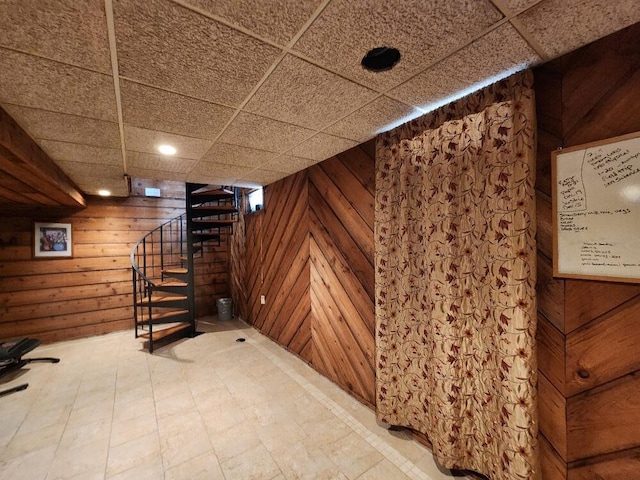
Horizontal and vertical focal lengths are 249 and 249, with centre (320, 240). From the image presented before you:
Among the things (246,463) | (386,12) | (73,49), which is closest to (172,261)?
(246,463)

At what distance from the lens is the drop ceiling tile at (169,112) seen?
4.58ft

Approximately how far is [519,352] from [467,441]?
0.74 m

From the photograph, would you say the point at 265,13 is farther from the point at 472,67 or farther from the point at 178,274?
the point at 178,274

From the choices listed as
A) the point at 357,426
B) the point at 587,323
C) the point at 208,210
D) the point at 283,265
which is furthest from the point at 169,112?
the point at 208,210

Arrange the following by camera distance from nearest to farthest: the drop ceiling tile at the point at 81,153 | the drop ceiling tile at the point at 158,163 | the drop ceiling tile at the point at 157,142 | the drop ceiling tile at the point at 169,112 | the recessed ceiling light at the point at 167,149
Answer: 1. the drop ceiling tile at the point at 169,112
2. the drop ceiling tile at the point at 157,142
3. the drop ceiling tile at the point at 81,153
4. the recessed ceiling light at the point at 167,149
5. the drop ceiling tile at the point at 158,163

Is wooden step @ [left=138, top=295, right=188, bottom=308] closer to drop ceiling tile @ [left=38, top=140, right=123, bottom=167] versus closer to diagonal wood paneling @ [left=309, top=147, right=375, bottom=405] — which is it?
drop ceiling tile @ [left=38, top=140, right=123, bottom=167]

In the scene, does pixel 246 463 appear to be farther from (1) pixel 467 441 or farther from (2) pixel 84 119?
(2) pixel 84 119

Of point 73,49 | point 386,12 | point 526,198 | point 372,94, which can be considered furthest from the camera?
point 372,94

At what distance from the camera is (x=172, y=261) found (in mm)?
5070

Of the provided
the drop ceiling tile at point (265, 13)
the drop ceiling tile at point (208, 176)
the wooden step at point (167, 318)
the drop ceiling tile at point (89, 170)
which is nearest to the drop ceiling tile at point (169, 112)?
the drop ceiling tile at point (265, 13)

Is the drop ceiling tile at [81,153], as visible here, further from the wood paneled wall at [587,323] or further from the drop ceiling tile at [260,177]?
the wood paneled wall at [587,323]

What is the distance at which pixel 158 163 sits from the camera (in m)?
2.62

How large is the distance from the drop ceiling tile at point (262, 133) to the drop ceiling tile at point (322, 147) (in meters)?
0.10

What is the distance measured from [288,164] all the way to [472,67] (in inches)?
77.5
